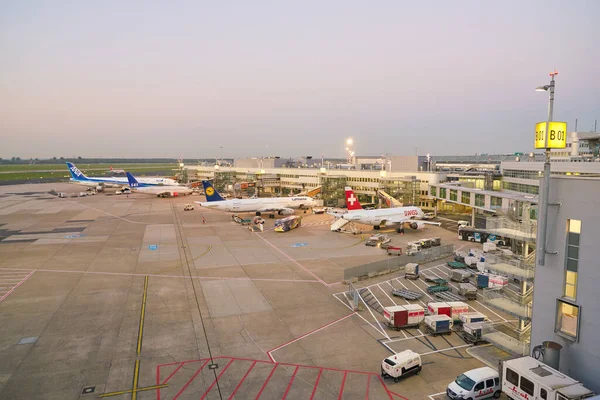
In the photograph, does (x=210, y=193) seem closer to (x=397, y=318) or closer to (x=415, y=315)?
(x=397, y=318)

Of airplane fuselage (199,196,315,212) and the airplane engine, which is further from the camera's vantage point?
airplane fuselage (199,196,315,212)

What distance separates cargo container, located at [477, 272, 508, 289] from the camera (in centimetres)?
3712

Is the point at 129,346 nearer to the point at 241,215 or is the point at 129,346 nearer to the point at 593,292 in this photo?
the point at 593,292

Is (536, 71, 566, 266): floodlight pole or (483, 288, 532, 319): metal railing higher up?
(536, 71, 566, 266): floodlight pole

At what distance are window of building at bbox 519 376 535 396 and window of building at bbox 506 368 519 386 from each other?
33 cm

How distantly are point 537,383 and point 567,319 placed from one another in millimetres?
4013

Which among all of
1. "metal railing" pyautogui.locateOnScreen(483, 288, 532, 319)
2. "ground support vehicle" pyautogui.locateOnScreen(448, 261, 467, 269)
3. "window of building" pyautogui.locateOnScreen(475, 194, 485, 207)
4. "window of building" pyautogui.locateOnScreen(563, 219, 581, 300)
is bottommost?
"ground support vehicle" pyautogui.locateOnScreen(448, 261, 467, 269)

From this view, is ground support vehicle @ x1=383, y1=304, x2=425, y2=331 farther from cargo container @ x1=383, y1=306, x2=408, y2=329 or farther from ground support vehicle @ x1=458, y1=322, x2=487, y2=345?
ground support vehicle @ x1=458, y1=322, x2=487, y2=345

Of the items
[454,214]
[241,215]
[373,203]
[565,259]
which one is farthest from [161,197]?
[565,259]

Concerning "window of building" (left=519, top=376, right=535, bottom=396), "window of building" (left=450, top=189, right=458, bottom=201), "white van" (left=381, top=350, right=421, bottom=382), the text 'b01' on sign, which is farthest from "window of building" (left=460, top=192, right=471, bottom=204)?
"window of building" (left=519, top=376, right=535, bottom=396)

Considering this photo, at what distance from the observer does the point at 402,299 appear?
35969 mm

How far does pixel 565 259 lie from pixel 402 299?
19167mm

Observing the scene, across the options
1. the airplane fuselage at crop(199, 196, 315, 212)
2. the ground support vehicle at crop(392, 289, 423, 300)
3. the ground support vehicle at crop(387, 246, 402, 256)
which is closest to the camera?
the ground support vehicle at crop(392, 289, 423, 300)

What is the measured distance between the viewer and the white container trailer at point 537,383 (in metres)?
15.9
